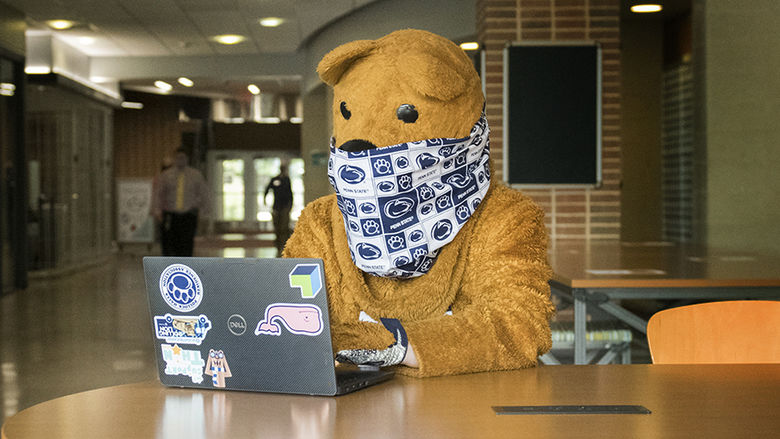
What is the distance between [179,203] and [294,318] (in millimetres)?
7861

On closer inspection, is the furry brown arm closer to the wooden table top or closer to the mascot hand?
the mascot hand

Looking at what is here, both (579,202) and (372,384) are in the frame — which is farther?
(579,202)

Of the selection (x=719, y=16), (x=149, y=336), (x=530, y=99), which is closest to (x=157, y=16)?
(x=149, y=336)

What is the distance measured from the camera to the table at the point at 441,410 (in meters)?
1.14

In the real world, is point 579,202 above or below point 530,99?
below

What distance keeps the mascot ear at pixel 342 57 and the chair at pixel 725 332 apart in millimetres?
881

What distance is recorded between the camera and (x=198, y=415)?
1.23m

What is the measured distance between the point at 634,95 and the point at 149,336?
5.62 meters

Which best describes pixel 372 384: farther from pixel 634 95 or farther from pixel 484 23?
pixel 634 95

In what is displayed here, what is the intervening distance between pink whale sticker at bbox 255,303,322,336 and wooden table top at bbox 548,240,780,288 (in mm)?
1937

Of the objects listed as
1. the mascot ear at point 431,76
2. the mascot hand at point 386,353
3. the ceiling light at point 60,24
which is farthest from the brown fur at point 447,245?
the ceiling light at point 60,24

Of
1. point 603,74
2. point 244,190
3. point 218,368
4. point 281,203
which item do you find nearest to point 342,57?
point 218,368

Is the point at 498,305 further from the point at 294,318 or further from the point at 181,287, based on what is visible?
the point at 181,287

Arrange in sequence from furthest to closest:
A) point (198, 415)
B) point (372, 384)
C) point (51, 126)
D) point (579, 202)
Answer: point (51, 126) → point (579, 202) → point (372, 384) → point (198, 415)
